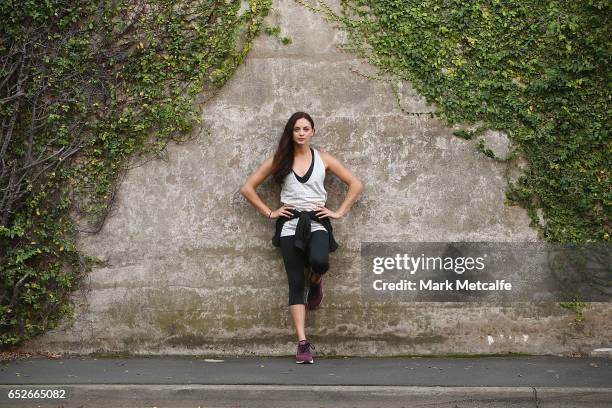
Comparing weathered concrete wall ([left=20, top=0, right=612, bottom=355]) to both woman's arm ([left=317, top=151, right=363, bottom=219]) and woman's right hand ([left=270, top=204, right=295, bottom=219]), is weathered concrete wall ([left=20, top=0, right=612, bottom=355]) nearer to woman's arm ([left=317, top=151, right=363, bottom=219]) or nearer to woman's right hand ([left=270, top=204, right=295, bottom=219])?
woman's arm ([left=317, top=151, right=363, bottom=219])

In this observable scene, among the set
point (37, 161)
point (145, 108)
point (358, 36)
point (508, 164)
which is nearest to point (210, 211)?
point (145, 108)

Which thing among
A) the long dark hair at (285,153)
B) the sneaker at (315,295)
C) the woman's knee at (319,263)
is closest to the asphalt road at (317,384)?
the sneaker at (315,295)

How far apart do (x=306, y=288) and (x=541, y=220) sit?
217cm

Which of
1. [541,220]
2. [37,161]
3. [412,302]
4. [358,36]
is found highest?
[358,36]

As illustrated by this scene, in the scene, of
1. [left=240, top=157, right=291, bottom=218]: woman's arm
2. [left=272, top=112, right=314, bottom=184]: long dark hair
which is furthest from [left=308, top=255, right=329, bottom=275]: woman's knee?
[left=272, top=112, right=314, bottom=184]: long dark hair

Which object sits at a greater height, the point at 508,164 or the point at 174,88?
the point at 174,88

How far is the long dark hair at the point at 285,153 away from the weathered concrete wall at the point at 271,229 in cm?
28

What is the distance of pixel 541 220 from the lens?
6.85m

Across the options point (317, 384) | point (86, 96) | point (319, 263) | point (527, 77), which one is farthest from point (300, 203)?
point (527, 77)

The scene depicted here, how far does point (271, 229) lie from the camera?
6977 millimetres

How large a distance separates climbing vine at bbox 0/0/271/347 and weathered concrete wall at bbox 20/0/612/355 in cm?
21

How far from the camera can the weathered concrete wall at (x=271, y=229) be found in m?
6.89

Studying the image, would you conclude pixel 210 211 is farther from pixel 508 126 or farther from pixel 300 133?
pixel 508 126

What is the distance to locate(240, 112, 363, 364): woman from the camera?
6.56 meters
